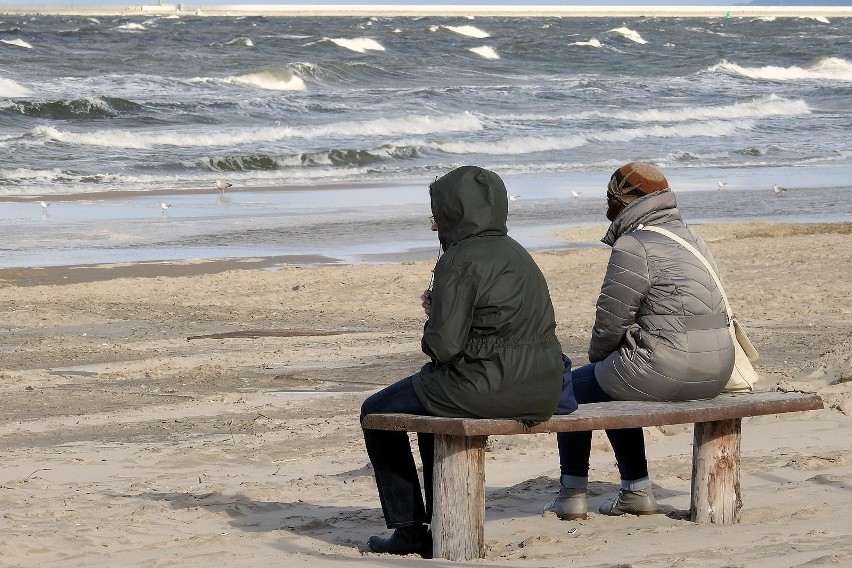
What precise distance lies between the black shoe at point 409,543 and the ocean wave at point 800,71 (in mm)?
51523

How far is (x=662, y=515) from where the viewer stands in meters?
4.83

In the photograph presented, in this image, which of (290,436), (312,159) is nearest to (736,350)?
(290,436)

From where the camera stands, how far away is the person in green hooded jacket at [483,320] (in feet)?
12.9

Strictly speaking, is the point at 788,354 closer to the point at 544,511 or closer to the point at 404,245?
the point at 544,511

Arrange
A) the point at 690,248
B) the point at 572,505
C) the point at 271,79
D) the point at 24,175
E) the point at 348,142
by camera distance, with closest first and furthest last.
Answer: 1. the point at 690,248
2. the point at 572,505
3. the point at 24,175
4. the point at 348,142
5. the point at 271,79

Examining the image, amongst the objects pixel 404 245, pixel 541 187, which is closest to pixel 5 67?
pixel 541 187

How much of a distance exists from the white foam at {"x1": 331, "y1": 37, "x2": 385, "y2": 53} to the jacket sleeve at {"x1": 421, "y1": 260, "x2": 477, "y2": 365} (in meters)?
52.0

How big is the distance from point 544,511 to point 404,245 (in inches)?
379

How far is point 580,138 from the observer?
28.0m

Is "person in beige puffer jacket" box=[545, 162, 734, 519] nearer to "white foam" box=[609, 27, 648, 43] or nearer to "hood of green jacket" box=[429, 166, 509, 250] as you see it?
"hood of green jacket" box=[429, 166, 509, 250]

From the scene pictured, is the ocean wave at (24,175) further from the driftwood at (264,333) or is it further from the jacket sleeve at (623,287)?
the jacket sleeve at (623,287)

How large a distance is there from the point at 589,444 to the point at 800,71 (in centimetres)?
5838

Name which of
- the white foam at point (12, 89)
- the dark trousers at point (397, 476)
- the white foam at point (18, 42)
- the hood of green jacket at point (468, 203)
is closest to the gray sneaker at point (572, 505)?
the dark trousers at point (397, 476)

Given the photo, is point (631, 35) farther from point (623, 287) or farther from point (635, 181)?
point (623, 287)
